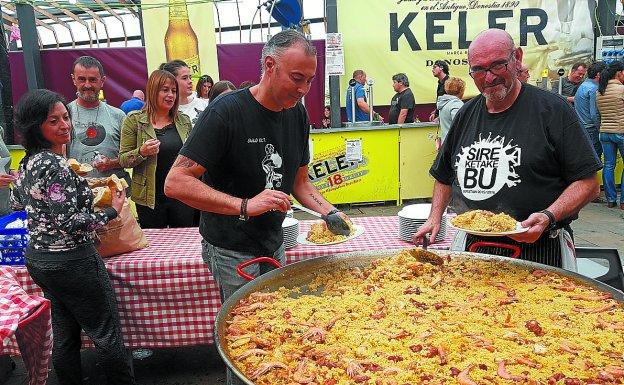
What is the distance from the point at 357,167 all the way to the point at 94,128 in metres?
4.23

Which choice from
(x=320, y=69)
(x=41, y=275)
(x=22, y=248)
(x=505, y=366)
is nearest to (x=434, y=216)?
(x=505, y=366)

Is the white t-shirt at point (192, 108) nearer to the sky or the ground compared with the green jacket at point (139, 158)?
nearer to the sky

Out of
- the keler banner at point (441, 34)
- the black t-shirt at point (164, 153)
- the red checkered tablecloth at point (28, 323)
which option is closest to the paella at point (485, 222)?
the red checkered tablecloth at point (28, 323)

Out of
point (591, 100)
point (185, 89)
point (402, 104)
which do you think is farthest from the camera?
point (402, 104)

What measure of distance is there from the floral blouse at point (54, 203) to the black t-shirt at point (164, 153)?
3.93 feet

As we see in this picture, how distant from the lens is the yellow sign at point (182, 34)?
7473mm

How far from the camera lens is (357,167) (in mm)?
7438

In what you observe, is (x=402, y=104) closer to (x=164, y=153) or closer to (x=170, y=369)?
(x=164, y=153)

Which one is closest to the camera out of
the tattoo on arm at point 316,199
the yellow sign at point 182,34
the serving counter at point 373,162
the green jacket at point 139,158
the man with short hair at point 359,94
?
the tattoo on arm at point 316,199

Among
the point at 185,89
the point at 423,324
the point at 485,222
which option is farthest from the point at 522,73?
the point at 185,89

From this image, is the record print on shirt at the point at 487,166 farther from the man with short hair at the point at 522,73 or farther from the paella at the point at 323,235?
the paella at the point at 323,235

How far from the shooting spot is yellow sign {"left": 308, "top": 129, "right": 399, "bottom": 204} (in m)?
7.27

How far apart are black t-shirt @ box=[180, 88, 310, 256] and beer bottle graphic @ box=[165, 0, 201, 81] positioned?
5845 millimetres

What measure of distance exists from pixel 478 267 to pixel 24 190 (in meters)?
2.23
